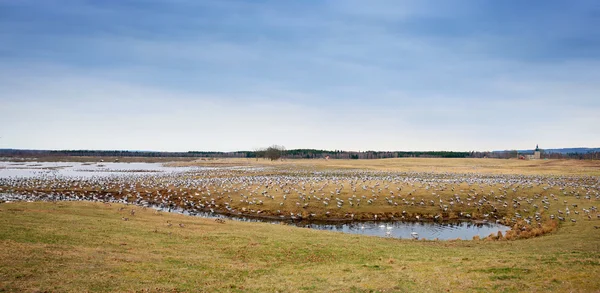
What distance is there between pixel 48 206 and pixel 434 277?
29578 millimetres

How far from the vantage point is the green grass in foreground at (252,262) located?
13258mm

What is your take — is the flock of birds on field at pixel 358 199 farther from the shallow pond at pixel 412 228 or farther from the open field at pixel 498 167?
the open field at pixel 498 167

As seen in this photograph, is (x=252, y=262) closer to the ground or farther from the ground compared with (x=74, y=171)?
closer to the ground

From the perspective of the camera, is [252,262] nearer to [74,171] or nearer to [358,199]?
[358,199]

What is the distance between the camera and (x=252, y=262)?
58.5 feet

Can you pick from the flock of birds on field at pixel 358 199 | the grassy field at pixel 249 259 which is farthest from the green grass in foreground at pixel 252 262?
the flock of birds on field at pixel 358 199

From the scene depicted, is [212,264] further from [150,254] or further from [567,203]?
[567,203]


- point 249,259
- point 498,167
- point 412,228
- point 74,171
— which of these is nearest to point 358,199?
point 412,228

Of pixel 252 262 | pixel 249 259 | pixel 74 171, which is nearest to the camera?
pixel 252 262

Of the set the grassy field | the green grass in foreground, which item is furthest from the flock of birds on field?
the green grass in foreground

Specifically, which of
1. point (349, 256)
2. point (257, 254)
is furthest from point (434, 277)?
point (257, 254)

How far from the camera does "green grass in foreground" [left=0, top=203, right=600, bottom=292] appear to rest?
13258 mm

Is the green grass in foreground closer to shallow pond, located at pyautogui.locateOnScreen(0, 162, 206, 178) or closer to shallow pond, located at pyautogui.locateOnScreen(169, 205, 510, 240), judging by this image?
shallow pond, located at pyautogui.locateOnScreen(169, 205, 510, 240)

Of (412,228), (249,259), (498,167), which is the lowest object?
(412,228)
